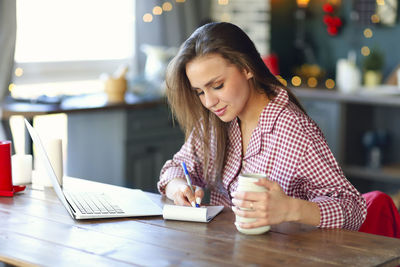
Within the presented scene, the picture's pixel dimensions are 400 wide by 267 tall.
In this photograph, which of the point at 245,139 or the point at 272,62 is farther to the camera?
the point at 272,62

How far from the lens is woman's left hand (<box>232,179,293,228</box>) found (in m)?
1.74

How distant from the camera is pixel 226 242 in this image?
Answer: 1726mm

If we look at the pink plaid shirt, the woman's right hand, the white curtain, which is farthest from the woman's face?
the white curtain

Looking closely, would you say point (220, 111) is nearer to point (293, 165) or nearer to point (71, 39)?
point (293, 165)

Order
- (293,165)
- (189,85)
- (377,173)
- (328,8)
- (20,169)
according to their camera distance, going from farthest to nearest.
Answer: (328,8) < (377,173) < (20,169) < (189,85) < (293,165)

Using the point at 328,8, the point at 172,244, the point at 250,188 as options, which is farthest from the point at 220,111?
the point at 328,8

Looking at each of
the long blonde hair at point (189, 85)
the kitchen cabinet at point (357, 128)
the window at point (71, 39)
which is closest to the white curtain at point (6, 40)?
the window at point (71, 39)

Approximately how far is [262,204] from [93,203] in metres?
0.58

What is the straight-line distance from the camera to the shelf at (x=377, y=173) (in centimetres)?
489

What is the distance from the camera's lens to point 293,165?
2.05m

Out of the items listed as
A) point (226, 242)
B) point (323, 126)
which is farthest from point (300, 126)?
point (323, 126)

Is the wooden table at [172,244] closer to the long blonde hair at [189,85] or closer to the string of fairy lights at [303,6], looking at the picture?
the long blonde hair at [189,85]

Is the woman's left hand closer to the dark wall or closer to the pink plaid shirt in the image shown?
the pink plaid shirt

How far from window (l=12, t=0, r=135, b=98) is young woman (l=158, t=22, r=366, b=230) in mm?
2396
